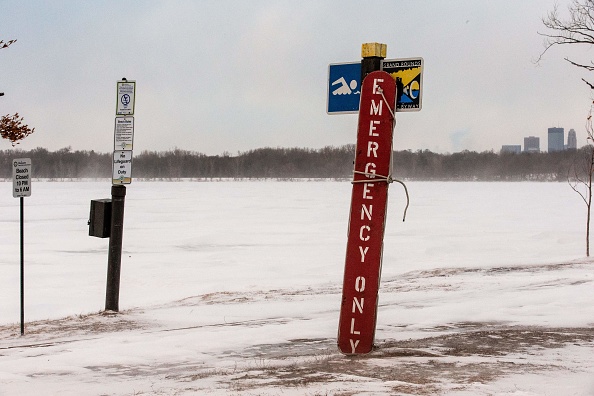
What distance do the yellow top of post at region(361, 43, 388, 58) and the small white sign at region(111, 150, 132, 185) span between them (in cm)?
472

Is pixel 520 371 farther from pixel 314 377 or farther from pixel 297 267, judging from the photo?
pixel 297 267

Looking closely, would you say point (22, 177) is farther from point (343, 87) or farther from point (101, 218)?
point (343, 87)

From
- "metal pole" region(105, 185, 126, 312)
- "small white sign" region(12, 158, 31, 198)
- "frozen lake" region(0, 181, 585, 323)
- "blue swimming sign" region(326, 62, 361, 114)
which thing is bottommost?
"frozen lake" region(0, 181, 585, 323)

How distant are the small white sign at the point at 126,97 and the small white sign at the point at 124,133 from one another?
102 mm

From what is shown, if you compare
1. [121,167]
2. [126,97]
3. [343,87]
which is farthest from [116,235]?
[343,87]

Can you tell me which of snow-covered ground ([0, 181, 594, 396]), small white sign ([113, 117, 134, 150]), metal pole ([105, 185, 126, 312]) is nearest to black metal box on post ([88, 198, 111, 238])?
metal pole ([105, 185, 126, 312])

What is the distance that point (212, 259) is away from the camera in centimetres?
1927

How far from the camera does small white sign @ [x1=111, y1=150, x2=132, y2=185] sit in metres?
10.5

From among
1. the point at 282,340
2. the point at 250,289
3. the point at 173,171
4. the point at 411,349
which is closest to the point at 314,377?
the point at 411,349

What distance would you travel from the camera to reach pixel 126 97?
10.6 meters

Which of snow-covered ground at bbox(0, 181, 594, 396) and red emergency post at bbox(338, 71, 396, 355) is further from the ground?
red emergency post at bbox(338, 71, 396, 355)

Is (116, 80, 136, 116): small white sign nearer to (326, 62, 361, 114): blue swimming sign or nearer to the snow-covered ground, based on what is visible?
the snow-covered ground

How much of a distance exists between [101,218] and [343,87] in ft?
15.5

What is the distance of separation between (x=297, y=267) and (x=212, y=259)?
267cm
